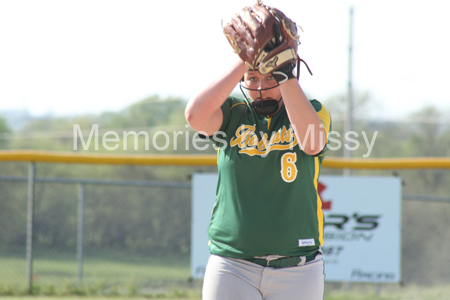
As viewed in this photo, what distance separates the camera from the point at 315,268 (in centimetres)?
194

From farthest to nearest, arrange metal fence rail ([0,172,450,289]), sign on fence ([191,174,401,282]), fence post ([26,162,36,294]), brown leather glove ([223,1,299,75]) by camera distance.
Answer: metal fence rail ([0,172,450,289])
sign on fence ([191,174,401,282])
fence post ([26,162,36,294])
brown leather glove ([223,1,299,75])

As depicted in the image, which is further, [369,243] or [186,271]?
[186,271]

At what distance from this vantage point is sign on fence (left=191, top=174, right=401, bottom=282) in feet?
17.7

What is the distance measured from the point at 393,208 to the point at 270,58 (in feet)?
14.1

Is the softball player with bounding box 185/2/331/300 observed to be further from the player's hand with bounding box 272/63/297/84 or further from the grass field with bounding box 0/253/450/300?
the grass field with bounding box 0/253/450/300

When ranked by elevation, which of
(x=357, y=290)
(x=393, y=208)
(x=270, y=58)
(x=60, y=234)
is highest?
(x=270, y=58)

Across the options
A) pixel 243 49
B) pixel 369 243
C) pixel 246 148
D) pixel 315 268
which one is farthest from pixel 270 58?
pixel 369 243

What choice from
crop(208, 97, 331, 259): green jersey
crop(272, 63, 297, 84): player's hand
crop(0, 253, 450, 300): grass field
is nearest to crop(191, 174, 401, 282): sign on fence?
crop(0, 253, 450, 300): grass field

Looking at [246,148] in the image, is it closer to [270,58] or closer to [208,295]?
[270,58]

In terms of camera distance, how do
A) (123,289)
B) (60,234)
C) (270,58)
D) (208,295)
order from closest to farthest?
1. (270,58)
2. (208,295)
3. (123,289)
4. (60,234)

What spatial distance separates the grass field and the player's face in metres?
3.86

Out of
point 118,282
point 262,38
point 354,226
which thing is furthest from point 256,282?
point 118,282

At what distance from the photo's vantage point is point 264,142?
1.93 meters

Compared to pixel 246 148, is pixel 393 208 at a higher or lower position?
lower
